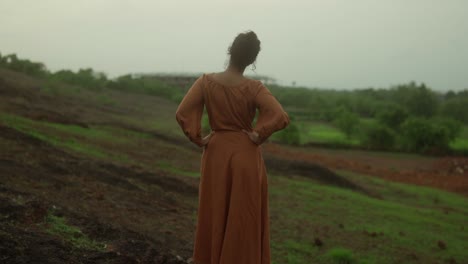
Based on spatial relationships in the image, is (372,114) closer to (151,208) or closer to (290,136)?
(290,136)

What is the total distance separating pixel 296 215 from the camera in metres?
10.8

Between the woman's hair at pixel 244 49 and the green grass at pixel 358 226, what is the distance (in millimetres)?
3852

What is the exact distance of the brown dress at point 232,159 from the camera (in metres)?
4.16

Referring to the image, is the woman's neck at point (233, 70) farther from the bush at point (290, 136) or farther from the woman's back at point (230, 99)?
the bush at point (290, 136)

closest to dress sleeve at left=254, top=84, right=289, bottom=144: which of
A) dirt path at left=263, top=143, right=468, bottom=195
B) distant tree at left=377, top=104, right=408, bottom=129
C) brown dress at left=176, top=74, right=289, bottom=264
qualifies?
brown dress at left=176, top=74, right=289, bottom=264

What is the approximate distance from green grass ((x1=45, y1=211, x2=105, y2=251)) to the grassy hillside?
0.01 m

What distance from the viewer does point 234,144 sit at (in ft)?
13.8

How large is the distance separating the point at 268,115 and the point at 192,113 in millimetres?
603

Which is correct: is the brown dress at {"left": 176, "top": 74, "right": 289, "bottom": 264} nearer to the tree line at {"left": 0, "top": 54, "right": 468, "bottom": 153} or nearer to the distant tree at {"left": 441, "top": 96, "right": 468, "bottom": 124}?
the tree line at {"left": 0, "top": 54, "right": 468, "bottom": 153}

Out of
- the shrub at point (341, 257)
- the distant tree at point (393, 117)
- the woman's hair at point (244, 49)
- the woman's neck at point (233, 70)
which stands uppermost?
the woman's hair at point (244, 49)

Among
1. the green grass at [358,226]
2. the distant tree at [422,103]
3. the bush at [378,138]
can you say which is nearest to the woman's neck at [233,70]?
the green grass at [358,226]

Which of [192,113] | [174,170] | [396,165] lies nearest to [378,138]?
[396,165]

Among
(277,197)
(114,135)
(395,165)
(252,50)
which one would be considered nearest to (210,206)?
(252,50)

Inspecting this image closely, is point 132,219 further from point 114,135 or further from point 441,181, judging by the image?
point 441,181
